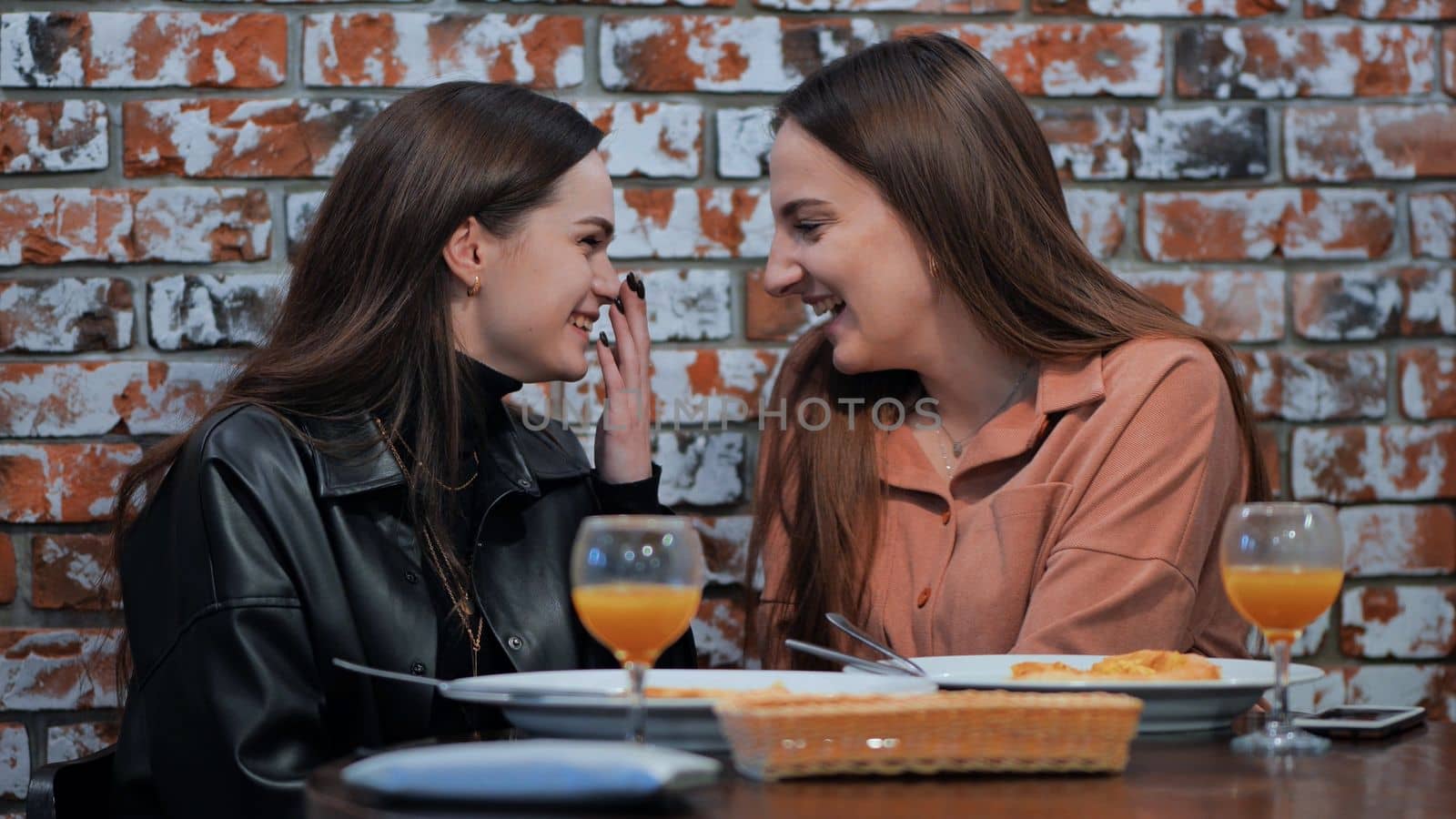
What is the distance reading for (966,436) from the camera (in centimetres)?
229

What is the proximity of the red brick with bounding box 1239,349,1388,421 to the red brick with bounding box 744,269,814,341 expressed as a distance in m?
0.70

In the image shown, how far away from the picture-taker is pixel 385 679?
1710mm

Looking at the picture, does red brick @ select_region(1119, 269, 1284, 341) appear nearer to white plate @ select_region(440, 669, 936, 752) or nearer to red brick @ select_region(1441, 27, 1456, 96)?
red brick @ select_region(1441, 27, 1456, 96)

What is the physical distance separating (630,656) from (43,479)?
1.38 meters

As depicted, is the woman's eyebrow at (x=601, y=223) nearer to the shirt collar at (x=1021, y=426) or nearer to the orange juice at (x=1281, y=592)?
the shirt collar at (x=1021, y=426)

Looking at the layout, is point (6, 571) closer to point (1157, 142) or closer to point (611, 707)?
point (611, 707)

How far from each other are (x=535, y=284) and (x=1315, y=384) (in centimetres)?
125

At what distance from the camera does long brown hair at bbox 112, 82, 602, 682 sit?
1.89 meters

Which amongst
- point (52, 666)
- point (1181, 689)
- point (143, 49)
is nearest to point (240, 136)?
point (143, 49)

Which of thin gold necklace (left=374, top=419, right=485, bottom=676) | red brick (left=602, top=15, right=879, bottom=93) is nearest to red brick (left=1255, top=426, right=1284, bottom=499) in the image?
red brick (left=602, top=15, right=879, bottom=93)

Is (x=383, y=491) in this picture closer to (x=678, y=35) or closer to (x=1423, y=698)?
(x=678, y=35)

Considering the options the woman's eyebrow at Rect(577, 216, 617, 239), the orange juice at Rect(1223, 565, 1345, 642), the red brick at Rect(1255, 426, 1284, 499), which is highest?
the woman's eyebrow at Rect(577, 216, 617, 239)

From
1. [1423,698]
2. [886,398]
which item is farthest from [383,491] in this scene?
[1423,698]

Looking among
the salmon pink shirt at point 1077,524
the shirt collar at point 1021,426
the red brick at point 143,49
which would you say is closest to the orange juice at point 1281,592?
the salmon pink shirt at point 1077,524
